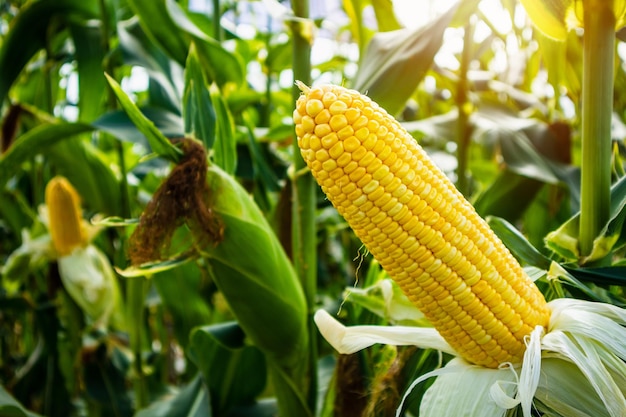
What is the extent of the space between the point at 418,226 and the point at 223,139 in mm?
443

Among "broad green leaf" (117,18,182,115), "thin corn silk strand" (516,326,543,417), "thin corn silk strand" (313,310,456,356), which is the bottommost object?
"thin corn silk strand" (313,310,456,356)

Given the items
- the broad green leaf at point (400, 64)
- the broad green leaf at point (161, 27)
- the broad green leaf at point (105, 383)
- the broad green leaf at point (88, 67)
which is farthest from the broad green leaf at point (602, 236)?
the broad green leaf at point (105, 383)

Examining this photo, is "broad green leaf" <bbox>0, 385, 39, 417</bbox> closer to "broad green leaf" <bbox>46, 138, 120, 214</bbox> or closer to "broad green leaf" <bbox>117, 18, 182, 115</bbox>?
"broad green leaf" <bbox>46, 138, 120, 214</bbox>

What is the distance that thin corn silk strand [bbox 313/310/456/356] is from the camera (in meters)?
0.65

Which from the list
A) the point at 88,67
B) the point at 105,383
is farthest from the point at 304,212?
the point at 105,383

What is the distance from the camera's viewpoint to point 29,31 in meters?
1.40

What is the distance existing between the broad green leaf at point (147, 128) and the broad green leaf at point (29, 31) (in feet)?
2.39

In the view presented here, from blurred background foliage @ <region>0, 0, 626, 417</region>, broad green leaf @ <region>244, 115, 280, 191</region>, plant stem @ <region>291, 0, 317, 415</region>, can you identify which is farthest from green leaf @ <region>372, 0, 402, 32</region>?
broad green leaf @ <region>244, 115, 280, 191</region>

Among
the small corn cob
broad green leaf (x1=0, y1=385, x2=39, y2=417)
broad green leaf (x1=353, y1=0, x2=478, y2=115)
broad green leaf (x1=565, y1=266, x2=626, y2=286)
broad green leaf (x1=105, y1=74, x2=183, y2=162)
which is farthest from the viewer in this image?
broad green leaf (x1=0, y1=385, x2=39, y2=417)

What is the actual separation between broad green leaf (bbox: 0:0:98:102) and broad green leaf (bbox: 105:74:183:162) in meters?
0.73

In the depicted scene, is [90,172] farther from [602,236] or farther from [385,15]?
[602,236]

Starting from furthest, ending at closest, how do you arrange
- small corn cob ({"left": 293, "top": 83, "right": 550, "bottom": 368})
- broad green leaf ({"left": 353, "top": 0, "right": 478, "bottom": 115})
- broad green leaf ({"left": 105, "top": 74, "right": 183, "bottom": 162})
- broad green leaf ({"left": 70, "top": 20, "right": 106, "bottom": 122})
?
broad green leaf ({"left": 70, "top": 20, "right": 106, "bottom": 122}) < broad green leaf ({"left": 353, "top": 0, "right": 478, "bottom": 115}) < broad green leaf ({"left": 105, "top": 74, "right": 183, "bottom": 162}) < small corn cob ({"left": 293, "top": 83, "right": 550, "bottom": 368})

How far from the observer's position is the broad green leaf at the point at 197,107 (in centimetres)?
86

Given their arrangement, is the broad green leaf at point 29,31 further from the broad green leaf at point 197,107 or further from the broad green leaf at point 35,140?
the broad green leaf at point 197,107
